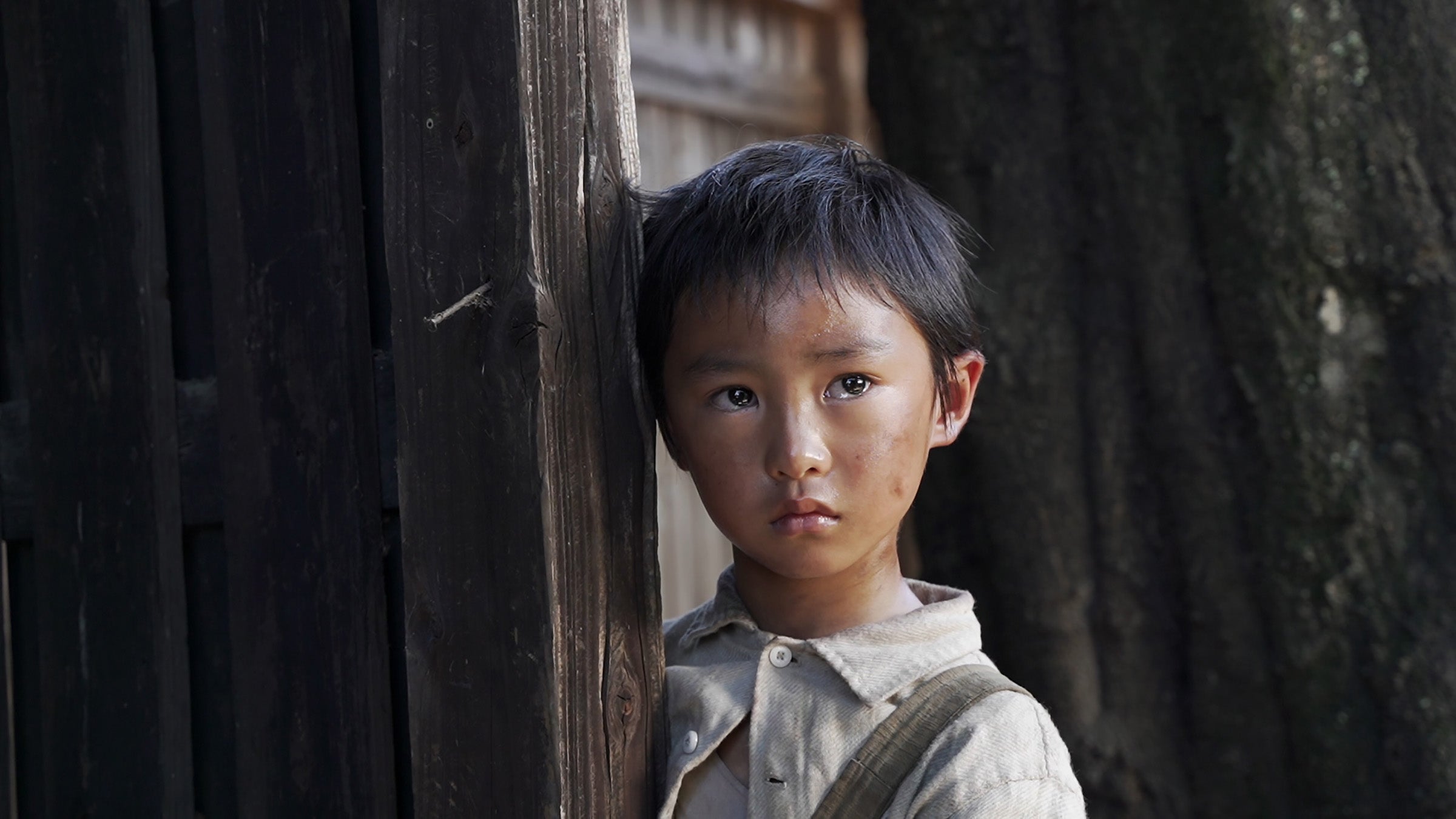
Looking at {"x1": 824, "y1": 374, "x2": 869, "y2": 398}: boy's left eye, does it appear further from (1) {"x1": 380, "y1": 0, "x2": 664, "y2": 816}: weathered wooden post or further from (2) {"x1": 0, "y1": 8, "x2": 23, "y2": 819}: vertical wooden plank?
(2) {"x1": 0, "y1": 8, "x2": 23, "y2": 819}: vertical wooden plank

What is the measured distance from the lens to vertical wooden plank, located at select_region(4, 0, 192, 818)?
1695mm

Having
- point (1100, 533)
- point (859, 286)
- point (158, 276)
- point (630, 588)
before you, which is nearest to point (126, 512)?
point (158, 276)

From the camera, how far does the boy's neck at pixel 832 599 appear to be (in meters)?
1.69

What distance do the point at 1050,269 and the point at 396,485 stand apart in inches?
78.3

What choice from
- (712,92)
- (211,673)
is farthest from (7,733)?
(712,92)

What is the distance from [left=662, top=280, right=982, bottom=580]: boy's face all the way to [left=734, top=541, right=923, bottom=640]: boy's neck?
0.12 metres

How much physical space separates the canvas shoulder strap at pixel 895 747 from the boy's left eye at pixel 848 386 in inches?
13.7

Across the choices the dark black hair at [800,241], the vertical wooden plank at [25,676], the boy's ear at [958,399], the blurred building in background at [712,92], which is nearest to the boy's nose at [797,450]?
the dark black hair at [800,241]

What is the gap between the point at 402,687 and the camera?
1.52m

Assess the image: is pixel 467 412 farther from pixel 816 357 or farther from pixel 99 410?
pixel 99 410

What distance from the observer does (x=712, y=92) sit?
5.14m

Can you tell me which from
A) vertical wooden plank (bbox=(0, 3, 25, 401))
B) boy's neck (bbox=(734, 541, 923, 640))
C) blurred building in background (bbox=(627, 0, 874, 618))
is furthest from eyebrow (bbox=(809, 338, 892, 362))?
blurred building in background (bbox=(627, 0, 874, 618))

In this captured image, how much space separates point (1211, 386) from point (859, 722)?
166 cm

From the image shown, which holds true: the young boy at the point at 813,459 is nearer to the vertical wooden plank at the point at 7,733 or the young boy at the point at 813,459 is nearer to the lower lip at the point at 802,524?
the lower lip at the point at 802,524
